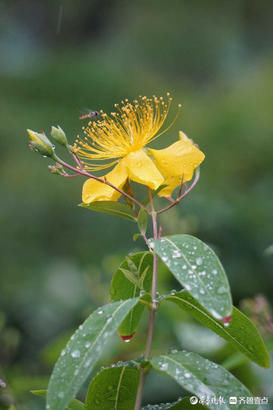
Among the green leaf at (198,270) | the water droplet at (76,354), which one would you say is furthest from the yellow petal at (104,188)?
the water droplet at (76,354)

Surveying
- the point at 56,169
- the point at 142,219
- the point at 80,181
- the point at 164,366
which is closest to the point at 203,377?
the point at 164,366

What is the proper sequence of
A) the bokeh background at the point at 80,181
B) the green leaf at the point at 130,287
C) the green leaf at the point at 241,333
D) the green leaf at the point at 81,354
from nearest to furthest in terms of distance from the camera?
the green leaf at the point at 81,354, the green leaf at the point at 241,333, the green leaf at the point at 130,287, the bokeh background at the point at 80,181

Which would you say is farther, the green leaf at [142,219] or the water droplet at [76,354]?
the green leaf at [142,219]

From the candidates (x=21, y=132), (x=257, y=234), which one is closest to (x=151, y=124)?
(x=257, y=234)

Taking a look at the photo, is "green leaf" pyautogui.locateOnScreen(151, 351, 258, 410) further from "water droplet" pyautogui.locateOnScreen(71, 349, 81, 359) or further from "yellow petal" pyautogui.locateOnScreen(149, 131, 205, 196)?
"yellow petal" pyautogui.locateOnScreen(149, 131, 205, 196)

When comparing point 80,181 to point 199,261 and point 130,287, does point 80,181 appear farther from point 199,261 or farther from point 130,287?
point 199,261

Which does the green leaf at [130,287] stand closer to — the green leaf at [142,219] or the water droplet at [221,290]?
the green leaf at [142,219]
